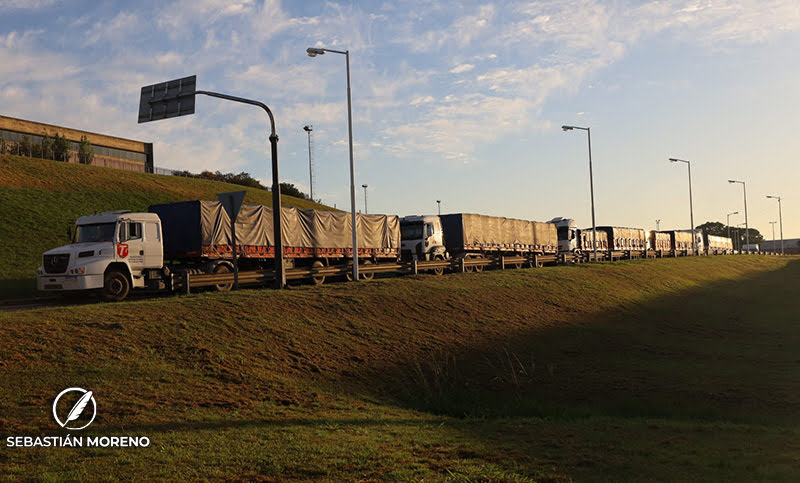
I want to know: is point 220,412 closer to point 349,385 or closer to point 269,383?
point 269,383

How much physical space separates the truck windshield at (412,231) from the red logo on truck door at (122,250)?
19115 mm

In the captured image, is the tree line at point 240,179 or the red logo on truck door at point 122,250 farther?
the tree line at point 240,179

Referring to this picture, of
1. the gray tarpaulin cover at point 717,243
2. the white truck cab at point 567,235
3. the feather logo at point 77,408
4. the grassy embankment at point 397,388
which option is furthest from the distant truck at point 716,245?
the feather logo at point 77,408

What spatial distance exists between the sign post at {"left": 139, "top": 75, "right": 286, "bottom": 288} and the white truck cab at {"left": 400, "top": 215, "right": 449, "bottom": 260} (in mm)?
16029

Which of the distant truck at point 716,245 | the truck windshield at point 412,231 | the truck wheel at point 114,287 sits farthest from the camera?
the distant truck at point 716,245

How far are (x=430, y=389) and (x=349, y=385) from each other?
74.7 inches

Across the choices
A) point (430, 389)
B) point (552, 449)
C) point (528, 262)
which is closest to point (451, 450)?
point (552, 449)

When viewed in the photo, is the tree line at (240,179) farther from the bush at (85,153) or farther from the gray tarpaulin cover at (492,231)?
the gray tarpaulin cover at (492,231)

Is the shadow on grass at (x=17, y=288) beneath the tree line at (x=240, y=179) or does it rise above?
beneath

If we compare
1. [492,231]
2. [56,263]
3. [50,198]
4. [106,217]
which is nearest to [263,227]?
[106,217]

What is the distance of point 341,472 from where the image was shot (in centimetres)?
716

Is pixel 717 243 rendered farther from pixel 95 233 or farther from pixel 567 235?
pixel 95 233

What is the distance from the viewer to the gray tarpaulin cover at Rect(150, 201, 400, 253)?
2344 centimetres

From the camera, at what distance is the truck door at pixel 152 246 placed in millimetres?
20688
